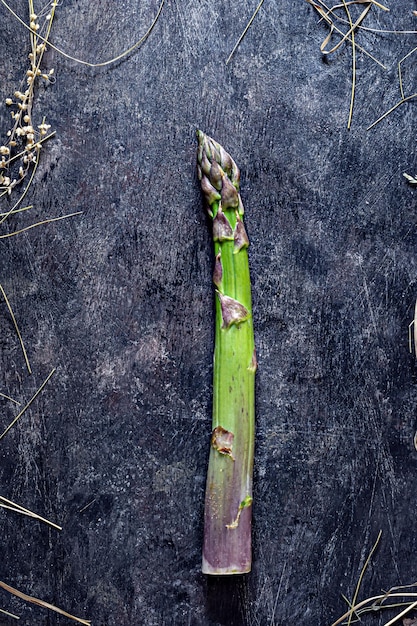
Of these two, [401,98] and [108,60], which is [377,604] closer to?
[401,98]

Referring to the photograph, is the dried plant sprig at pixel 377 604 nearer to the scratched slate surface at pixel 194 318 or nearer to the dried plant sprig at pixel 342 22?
the scratched slate surface at pixel 194 318

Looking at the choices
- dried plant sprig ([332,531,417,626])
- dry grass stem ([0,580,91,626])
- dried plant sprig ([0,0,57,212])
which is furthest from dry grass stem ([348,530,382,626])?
dried plant sprig ([0,0,57,212])

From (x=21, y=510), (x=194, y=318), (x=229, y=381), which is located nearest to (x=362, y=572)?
(x=229, y=381)

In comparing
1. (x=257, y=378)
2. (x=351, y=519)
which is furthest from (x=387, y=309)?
(x=351, y=519)

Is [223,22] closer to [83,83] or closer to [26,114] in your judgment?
[83,83]

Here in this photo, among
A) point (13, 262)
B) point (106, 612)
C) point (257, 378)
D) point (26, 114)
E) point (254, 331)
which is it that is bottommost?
point (106, 612)

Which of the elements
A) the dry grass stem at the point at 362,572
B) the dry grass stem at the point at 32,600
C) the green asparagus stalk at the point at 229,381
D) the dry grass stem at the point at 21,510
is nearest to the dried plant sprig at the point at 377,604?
the dry grass stem at the point at 362,572
